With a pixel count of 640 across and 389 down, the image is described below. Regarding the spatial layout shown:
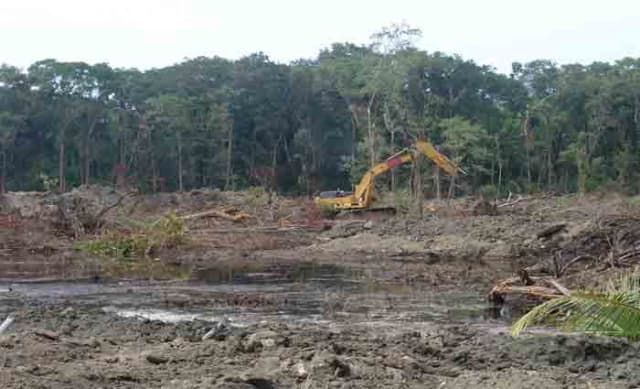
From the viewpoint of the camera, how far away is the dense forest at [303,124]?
190 ft

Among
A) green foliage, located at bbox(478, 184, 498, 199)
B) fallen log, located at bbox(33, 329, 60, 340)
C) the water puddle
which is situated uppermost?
green foliage, located at bbox(478, 184, 498, 199)

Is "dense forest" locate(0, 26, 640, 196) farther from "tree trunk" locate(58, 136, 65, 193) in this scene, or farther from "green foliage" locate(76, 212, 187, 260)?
"green foliage" locate(76, 212, 187, 260)

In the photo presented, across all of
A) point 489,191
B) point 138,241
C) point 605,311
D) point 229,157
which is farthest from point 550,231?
point 229,157

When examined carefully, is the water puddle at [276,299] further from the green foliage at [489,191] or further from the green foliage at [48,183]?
the green foliage at [489,191]

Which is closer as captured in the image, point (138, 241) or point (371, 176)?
point (138, 241)

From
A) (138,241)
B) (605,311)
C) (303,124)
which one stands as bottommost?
(138,241)

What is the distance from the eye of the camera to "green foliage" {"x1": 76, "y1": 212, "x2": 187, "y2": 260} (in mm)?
26125

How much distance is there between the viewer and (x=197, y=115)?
6200 centimetres

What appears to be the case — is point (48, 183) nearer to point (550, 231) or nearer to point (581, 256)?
point (550, 231)

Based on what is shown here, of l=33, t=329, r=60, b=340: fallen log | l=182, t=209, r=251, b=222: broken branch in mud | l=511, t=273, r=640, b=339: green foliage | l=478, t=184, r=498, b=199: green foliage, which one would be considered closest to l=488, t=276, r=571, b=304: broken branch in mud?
l=511, t=273, r=640, b=339: green foliage

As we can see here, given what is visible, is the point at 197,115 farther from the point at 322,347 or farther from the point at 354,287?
the point at 322,347

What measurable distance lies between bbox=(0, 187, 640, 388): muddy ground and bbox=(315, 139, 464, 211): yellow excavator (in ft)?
10.5

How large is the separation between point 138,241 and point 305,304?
1135cm

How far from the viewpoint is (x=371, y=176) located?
39.8 m
